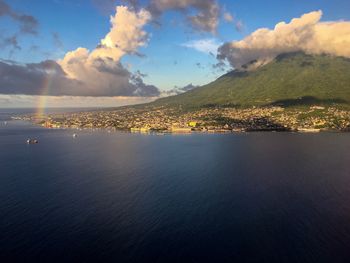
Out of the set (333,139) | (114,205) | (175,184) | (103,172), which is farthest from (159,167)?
(333,139)

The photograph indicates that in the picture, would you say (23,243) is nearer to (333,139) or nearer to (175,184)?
(175,184)

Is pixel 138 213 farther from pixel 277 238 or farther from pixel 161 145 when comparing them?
pixel 161 145

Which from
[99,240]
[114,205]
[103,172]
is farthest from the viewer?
[103,172]

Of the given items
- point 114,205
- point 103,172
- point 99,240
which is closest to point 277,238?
point 99,240

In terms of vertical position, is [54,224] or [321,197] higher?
[54,224]

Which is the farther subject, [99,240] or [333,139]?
[333,139]

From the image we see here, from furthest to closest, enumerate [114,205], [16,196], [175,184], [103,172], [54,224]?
[103,172], [175,184], [16,196], [114,205], [54,224]
